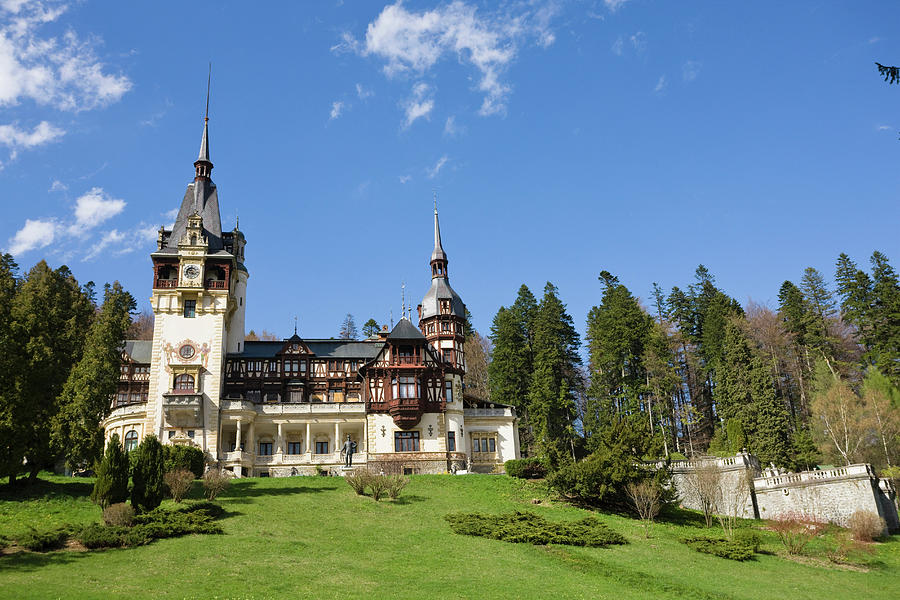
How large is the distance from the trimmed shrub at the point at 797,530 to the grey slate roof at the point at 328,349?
119 feet

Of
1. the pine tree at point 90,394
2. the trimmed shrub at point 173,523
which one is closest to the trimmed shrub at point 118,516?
the trimmed shrub at point 173,523

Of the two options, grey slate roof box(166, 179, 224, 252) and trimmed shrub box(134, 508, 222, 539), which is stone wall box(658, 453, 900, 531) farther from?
grey slate roof box(166, 179, 224, 252)

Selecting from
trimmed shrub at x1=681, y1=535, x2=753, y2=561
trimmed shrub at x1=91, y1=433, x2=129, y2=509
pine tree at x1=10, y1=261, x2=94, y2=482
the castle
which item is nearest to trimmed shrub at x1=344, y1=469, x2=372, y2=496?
trimmed shrub at x1=91, y1=433, x2=129, y2=509

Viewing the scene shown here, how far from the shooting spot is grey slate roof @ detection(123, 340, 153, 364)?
6719 centimetres

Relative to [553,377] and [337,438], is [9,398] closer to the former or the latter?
[337,438]

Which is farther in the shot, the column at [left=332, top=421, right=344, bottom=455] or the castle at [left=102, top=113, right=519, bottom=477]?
the column at [left=332, top=421, right=344, bottom=455]

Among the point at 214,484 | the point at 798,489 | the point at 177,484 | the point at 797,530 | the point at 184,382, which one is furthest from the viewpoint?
the point at 184,382

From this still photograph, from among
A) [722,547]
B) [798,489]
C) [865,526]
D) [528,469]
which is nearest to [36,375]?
[528,469]

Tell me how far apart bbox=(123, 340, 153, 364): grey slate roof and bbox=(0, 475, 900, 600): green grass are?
2733 cm

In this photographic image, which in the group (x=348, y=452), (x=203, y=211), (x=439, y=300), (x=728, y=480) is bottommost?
(x=728, y=480)

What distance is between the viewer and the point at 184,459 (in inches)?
1693

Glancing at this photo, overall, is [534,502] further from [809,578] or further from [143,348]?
[143,348]

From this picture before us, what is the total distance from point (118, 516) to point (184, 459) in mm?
14267

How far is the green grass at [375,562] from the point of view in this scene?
2273cm
